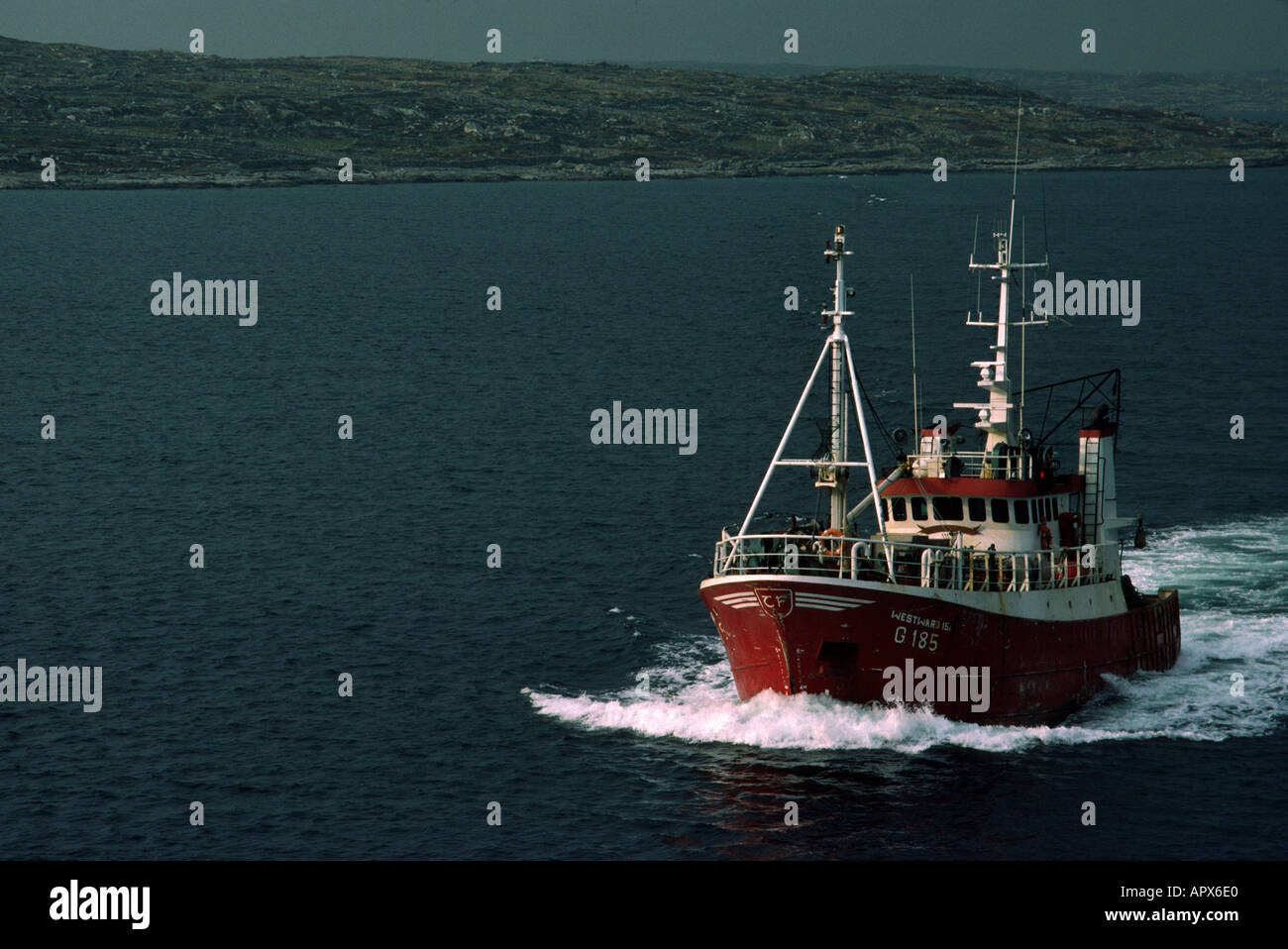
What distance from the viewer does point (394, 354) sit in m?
164

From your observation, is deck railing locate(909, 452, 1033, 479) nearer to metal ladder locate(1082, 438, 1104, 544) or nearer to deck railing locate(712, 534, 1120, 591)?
deck railing locate(712, 534, 1120, 591)

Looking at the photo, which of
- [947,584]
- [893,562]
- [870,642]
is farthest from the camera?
[947,584]

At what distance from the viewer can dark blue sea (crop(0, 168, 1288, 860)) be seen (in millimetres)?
58125

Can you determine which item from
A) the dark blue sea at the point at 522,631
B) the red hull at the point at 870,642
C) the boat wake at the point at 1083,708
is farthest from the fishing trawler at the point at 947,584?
the dark blue sea at the point at 522,631

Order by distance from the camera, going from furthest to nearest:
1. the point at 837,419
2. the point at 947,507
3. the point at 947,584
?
the point at 947,507, the point at 837,419, the point at 947,584

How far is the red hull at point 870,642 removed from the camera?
61344 millimetres

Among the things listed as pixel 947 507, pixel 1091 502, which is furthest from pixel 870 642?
pixel 1091 502

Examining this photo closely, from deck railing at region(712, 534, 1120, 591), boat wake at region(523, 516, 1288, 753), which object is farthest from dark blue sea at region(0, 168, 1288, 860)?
deck railing at region(712, 534, 1120, 591)

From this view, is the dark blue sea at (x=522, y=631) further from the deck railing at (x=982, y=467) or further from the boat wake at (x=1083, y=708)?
the deck railing at (x=982, y=467)

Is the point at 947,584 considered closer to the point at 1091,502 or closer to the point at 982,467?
the point at 982,467

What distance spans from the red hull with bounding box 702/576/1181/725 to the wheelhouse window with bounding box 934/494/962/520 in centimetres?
611

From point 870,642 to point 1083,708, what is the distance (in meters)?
12.6

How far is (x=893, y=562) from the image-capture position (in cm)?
6247
